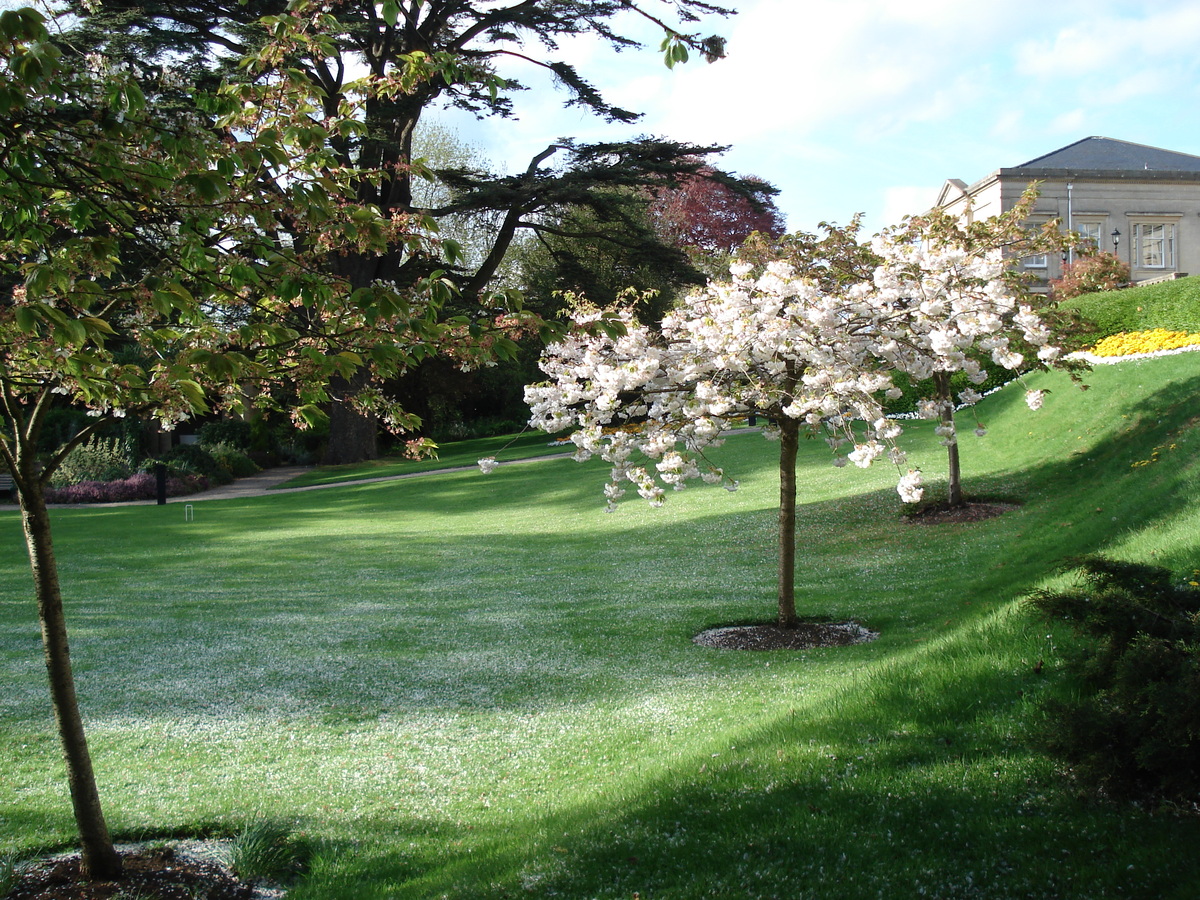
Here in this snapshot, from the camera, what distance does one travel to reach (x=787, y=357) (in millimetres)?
8008

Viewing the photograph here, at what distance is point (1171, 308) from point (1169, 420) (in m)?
7.13

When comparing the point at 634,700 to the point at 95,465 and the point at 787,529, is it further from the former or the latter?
the point at 95,465

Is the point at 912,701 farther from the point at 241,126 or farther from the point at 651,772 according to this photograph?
the point at 241,126

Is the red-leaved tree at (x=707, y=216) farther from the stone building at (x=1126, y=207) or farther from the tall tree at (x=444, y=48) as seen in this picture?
the tall tree at (x=444, y=48)

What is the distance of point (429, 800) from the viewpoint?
550 cm

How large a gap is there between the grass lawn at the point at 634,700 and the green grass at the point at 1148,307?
9.89 feet

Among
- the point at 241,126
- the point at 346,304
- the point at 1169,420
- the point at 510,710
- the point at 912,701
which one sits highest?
the point at 241,126

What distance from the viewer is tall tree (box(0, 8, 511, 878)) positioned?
3.43 m

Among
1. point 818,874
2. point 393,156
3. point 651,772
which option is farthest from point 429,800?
point 393,156

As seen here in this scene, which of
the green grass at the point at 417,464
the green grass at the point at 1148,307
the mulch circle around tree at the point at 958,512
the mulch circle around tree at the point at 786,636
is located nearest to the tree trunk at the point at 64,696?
the mulch circle around tree at the point at 786,636

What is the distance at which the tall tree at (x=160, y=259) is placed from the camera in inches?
135

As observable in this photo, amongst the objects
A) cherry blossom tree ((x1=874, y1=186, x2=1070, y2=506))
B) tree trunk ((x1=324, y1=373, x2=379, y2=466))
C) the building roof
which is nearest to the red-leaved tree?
the building roof

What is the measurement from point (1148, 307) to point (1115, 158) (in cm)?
2977

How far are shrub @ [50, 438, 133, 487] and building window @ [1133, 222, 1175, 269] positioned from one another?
1656 inches
